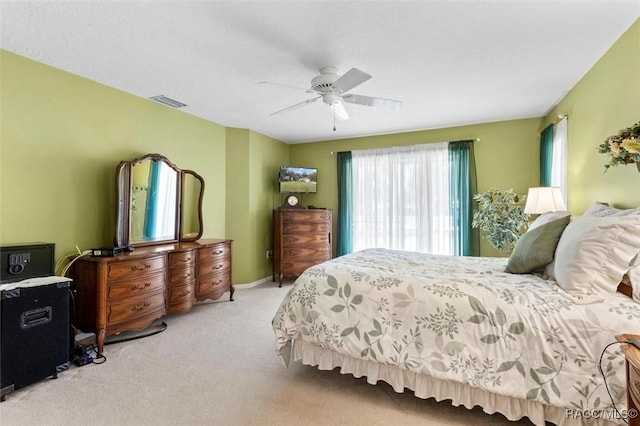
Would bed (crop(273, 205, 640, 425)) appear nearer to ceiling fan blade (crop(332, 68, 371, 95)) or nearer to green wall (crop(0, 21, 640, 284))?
green wall (crop(0, 21, 640, 284))

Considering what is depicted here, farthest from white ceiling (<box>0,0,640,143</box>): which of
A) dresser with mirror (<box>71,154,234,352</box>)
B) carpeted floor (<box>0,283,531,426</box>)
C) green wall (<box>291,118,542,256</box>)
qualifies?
carpeted floor (<box>0,283,531,426</box>)

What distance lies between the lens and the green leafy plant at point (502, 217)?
3730mm

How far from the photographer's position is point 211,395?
193cm

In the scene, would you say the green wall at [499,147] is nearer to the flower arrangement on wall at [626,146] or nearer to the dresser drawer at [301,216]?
the dresser drawer at [301,216]

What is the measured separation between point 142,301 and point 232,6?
2.59 meters

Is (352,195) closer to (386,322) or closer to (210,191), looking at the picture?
(210,191)

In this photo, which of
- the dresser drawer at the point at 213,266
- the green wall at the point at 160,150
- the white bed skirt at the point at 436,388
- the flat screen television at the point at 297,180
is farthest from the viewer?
the flat screen television at the point at 297,180

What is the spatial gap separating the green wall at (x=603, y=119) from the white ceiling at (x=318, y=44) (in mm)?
128

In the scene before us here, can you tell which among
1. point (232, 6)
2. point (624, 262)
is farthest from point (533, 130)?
point (232, 6)

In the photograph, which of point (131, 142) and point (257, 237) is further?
point (257, 237)

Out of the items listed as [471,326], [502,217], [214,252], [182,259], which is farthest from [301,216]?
[471,326]

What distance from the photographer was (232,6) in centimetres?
183

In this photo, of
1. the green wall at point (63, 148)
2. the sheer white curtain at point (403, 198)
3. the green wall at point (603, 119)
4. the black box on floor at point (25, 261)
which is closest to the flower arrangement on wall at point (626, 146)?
the green wall at point (603, 119)

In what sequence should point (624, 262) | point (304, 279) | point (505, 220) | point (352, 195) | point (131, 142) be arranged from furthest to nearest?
point (352, 195), point (505, 220), point (131, 142), point (304, 279), point (624, 262)
